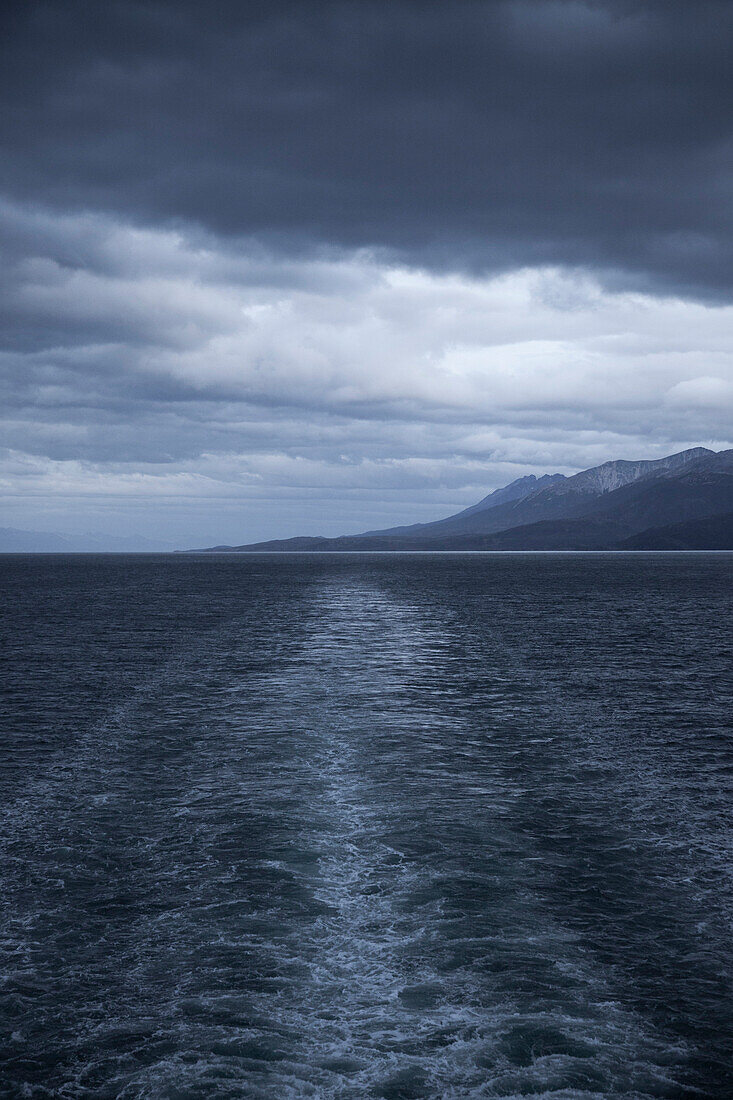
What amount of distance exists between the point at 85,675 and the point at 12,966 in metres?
36.6

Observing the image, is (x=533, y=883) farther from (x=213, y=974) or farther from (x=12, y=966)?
(x=12, y=966)

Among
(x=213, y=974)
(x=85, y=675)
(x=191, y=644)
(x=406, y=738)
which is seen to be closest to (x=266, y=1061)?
(x=213, y=974)

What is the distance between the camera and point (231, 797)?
23594mm

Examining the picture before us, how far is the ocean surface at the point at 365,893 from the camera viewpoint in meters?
11.5

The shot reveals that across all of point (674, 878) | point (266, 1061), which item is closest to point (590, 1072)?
point (266, 1061)

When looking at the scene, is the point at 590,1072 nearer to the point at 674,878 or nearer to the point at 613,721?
the point at 674,878

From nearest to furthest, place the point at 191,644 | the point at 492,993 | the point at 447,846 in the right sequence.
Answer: the point at 492,993 < the point at 447,846 < the point at 191,644

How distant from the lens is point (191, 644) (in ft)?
210

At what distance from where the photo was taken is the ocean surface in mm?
11469

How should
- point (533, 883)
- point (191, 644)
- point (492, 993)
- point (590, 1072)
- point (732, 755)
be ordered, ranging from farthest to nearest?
point (191, 644) → point (732, 755) → point (533, 883) → point (492, 993) → point (590, 1072)

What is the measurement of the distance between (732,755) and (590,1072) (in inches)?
838

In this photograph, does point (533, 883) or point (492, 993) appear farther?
point (533, 883)

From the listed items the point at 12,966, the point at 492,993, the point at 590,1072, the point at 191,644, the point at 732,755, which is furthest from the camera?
the point at 191,644

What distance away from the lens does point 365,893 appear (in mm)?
17016
